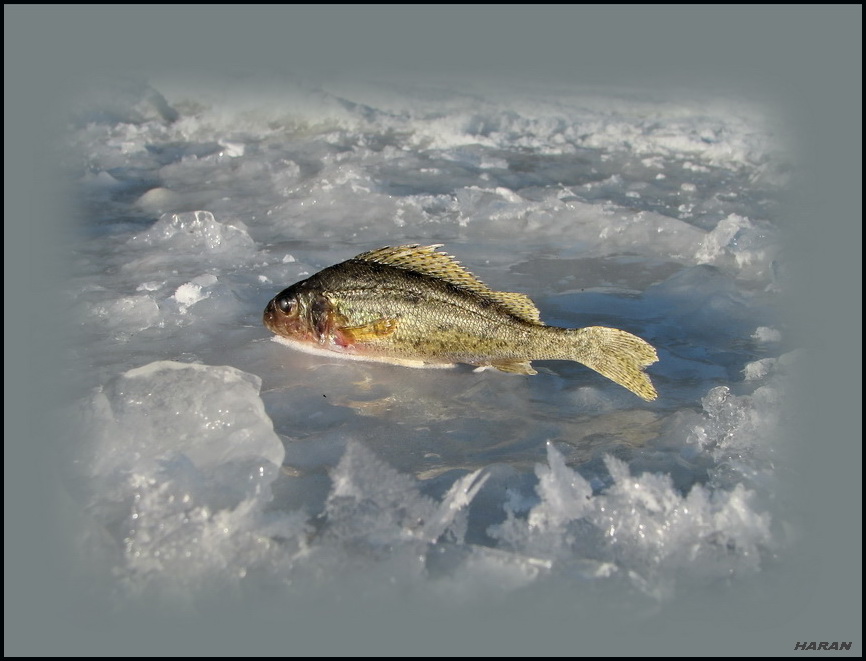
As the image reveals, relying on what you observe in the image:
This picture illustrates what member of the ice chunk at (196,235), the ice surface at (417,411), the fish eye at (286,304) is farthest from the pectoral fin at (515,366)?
the ice chunk at (196,235)

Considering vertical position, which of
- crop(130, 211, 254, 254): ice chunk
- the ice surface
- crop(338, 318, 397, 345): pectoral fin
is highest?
crop(130, 211, 254, 254): ice chunk

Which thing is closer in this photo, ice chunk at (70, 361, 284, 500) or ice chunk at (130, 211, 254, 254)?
ice chunk at (70, 361, 284, 500)

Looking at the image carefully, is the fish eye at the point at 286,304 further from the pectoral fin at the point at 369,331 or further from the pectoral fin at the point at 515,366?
the pectoral fin at the point at 515,366

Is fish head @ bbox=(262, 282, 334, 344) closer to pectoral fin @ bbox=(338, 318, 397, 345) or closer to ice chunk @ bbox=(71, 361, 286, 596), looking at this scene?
pectoral fin @ bbox=(338, 318, 397, 345)

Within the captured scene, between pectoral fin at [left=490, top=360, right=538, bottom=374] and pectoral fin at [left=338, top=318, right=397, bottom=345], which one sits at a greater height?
pectoral fin at [left=338, top=318, right=397, bottom=345]

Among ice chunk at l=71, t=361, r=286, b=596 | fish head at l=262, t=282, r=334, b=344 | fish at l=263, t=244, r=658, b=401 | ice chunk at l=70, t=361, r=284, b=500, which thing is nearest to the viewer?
ice chunk at l=71, t=361, r=286, b=596

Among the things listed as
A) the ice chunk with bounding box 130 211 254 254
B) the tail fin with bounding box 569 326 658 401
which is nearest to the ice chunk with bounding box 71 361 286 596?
the tail fin with bounding box 569 326 658 401

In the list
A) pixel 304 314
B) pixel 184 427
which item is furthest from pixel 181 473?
pixel 304 314
